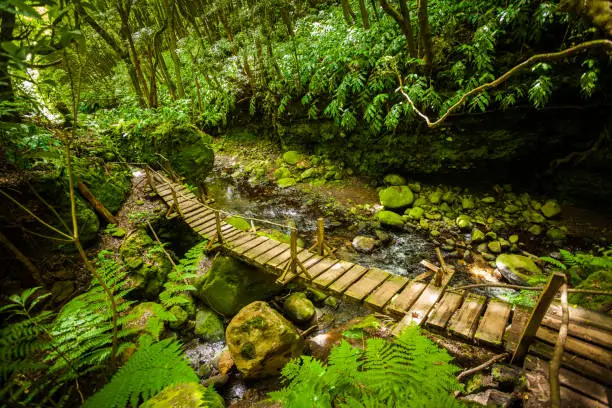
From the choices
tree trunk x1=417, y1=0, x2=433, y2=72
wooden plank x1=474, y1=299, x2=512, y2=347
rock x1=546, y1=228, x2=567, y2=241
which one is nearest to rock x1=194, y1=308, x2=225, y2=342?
wooden plank x1=474, y1=299, x2=512, y2=347

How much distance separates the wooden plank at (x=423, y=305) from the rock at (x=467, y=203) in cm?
437

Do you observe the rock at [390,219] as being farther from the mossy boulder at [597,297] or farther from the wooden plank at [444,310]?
the mossy boulder at [597,297]

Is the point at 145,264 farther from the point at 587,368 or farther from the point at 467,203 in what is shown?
the point at 467,203

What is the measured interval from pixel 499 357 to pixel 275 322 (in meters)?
2.93

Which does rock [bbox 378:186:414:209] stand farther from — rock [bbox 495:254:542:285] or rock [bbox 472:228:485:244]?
rock [bbox 495:254:542:285]

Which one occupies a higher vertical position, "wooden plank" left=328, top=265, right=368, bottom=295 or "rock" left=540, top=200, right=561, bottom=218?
"wooden plank" left=328, top=265, right=368, bottom=295

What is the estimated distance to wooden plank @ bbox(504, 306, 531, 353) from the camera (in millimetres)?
2848

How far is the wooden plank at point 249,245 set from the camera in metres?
5.42

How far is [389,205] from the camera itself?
8086 millimetres

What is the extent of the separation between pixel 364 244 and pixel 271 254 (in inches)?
115

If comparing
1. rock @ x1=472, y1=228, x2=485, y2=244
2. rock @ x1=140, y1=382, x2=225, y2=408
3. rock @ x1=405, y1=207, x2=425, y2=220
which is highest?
rock @ x1=140, y1=382, x2=225, y2=408

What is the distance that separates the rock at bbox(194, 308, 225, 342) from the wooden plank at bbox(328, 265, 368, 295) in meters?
2.47

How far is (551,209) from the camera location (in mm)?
6891

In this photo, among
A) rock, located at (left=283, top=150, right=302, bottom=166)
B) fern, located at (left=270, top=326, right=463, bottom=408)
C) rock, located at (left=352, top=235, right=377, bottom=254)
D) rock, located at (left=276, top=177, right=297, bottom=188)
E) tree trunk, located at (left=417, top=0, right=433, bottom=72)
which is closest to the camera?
fern, located at (left=270, top=326, right=463, bottom=408)
